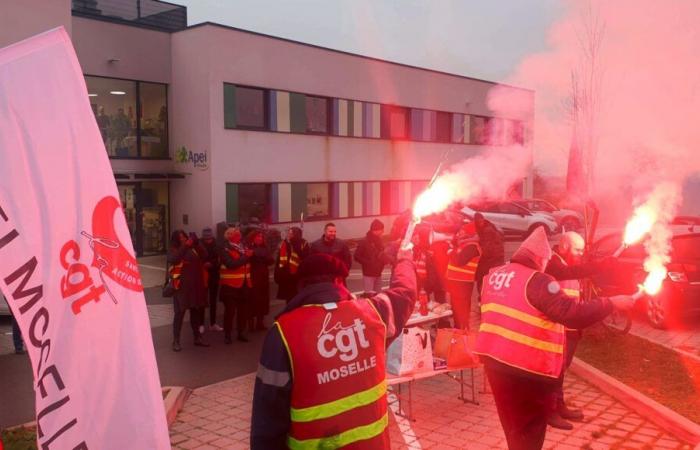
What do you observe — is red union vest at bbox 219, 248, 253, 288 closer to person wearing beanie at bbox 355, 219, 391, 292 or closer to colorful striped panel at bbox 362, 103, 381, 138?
person wearing beanie at bbox 355, 219, 391, 292

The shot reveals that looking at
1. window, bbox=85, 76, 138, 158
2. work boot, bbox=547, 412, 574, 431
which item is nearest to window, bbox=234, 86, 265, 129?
window, bbox=85, 76, 138, 158

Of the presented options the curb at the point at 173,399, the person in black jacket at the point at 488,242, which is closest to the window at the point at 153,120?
the person in black jacket at the point at 488,242

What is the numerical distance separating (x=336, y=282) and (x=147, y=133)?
822 inches

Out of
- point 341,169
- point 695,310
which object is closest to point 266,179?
point 341,169

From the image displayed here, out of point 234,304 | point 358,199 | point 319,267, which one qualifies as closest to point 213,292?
point 234,304

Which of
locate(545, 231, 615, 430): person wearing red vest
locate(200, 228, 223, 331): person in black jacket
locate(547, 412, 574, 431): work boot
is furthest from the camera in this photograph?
locate(200, 228, 223, 331): person in black jacket

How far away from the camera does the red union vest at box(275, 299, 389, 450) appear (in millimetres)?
3092

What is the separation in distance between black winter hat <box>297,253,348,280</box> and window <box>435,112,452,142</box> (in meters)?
28.1

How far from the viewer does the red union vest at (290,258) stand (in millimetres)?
11500

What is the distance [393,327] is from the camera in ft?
11.9

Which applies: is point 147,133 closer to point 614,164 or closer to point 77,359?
point 614,164

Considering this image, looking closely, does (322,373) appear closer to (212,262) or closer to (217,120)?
(212,262)

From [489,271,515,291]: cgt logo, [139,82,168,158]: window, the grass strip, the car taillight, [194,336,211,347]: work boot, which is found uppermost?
[139,82,168,158]: window

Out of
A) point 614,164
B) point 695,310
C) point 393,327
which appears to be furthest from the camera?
point 614,164
